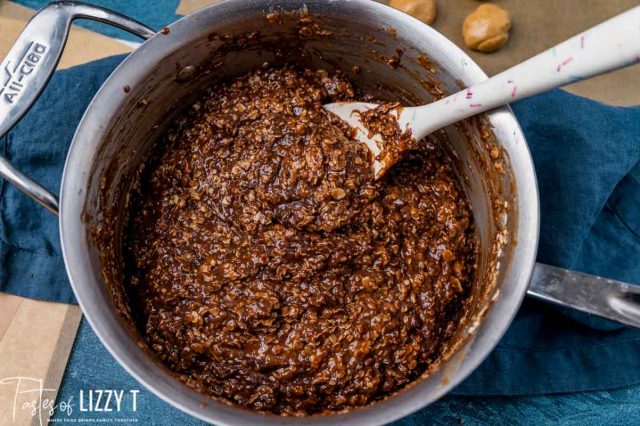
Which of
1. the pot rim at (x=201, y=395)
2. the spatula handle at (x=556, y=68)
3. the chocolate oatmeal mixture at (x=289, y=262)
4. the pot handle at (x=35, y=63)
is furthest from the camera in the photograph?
the chocolate oatmeal mixture at (x=289, y=262)

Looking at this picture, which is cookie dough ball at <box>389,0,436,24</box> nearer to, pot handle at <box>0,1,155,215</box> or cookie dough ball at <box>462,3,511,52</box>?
cookie dough ball at <box>462,3,511,52</box>

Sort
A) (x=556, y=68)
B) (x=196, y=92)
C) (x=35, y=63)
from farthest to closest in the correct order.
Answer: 1. (x=196, y=92)
2. (x=35, y=63)
3. (x=556, y=68)

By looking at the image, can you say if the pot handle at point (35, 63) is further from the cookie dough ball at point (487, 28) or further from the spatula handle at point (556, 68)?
the cookie dough ball at point (487, 28)

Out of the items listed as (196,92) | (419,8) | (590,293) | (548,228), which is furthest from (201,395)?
(419,8)

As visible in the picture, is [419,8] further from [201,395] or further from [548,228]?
[201,395]

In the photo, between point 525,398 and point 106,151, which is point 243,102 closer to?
point 106,151

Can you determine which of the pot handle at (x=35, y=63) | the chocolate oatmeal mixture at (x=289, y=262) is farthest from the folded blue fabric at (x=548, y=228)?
the pot handle at (x=35, y=63)
